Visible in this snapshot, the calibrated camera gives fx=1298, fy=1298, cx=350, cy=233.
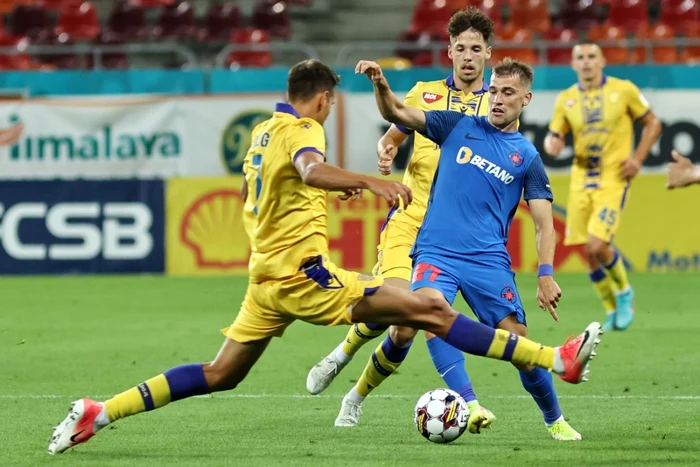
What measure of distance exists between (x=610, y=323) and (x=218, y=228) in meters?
6.75

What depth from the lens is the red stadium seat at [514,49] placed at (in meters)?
18.3

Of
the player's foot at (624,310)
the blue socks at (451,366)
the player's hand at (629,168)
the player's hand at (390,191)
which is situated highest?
the player's hand at (390,191)

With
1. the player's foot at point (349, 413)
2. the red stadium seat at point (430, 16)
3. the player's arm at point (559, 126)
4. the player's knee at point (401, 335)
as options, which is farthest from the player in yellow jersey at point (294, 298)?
the red stadium seat at point (430, 16)

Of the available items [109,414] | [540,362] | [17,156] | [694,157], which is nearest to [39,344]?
[109,414]

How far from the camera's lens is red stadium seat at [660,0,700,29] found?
20453 millimetres

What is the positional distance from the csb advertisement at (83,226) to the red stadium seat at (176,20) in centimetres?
451

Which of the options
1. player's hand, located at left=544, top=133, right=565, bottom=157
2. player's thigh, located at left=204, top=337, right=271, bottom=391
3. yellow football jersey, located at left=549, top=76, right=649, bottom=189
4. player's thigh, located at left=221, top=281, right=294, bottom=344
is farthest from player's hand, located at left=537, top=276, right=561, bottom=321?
yellow football jersey, located at left=549, top=76, right=649, bottom=189

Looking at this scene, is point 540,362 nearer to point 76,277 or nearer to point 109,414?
point 109,414

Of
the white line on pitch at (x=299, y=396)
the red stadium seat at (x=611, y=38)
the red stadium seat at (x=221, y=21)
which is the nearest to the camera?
the white line on pitch at (x=299, y=396)

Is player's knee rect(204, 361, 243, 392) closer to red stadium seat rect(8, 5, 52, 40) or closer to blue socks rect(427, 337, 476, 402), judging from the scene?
blue socks rect(427, 337, 476, 402)

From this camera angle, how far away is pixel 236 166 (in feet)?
57.8

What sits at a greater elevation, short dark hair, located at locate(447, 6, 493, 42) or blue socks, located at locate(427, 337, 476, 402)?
short dark hair, located at locate(447, 6, 493, 42)

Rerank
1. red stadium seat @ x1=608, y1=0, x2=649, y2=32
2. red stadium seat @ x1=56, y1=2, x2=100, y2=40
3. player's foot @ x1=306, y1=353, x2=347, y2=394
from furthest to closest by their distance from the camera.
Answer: red stadium seat @ x1=56, y1=2, x2=100, y2=40 < red stadium seat @ x1=608, y1=0, x2=649, y2=32 < player's foot @ x1=306, y1=353, x2=347, y2=394

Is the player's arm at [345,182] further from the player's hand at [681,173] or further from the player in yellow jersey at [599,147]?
the player in yellow jersey at [599,147]
